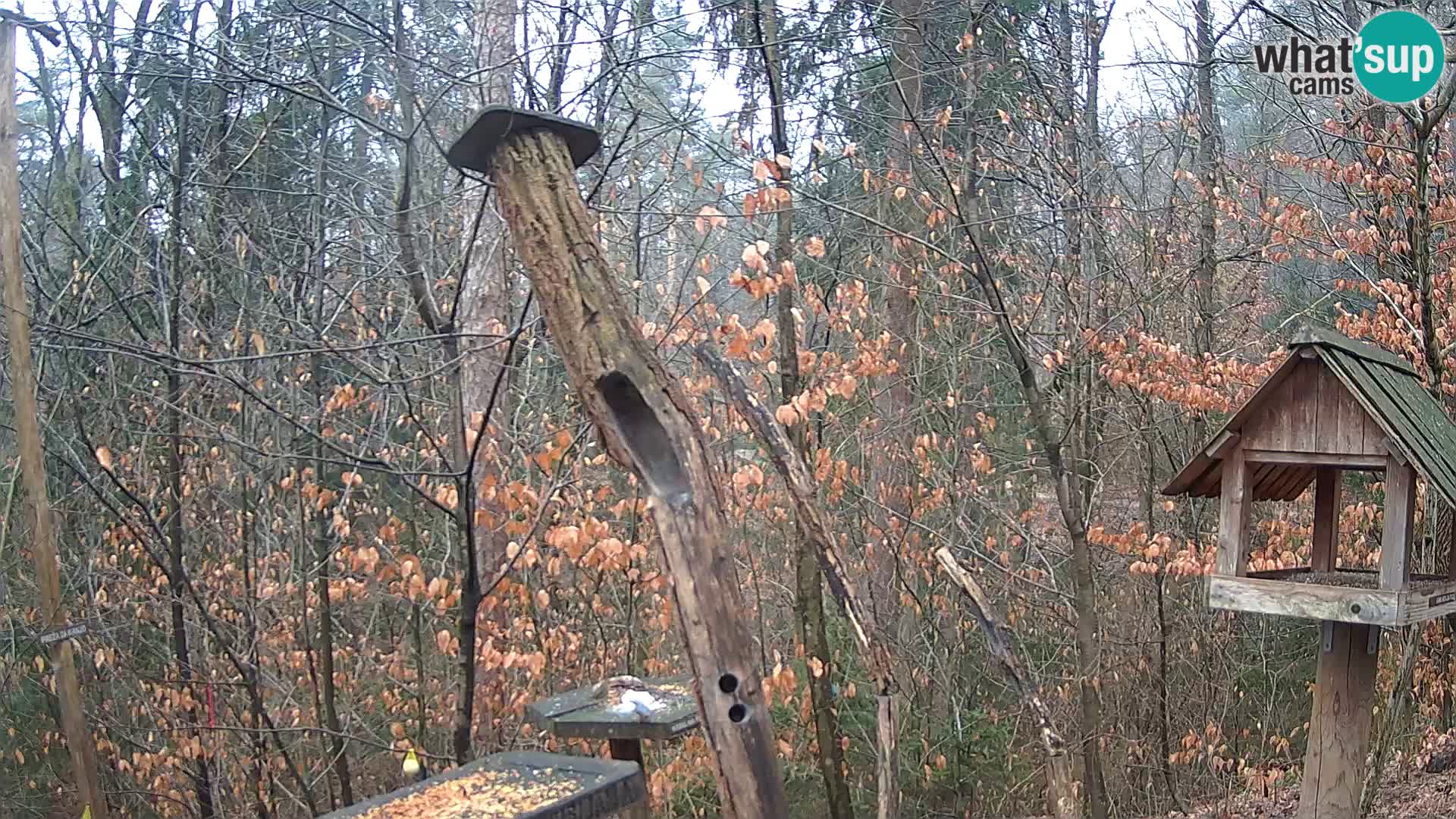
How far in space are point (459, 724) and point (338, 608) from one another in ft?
14.9

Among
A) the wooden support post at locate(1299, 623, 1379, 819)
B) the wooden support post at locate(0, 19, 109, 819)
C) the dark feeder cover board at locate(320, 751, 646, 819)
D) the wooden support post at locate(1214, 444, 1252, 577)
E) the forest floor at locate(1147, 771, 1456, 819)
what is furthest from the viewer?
the forest floor at locate(1147, 771, 1456, 819)

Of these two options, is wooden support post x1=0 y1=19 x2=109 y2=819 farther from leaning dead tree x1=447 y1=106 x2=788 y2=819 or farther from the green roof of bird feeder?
the green roof of bird feeder

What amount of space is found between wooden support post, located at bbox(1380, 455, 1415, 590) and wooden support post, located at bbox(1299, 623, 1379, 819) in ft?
1.72

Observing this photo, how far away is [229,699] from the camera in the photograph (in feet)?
23.1

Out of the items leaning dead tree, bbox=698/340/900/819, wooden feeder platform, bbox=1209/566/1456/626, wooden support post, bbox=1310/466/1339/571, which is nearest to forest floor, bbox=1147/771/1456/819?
wooden support post, bbox=1310/466/1339/571

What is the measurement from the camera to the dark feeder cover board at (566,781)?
3025mm

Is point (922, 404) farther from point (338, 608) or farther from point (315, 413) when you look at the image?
point (338, 608)

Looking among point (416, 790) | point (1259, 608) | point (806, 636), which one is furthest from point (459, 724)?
point (1259, 608)

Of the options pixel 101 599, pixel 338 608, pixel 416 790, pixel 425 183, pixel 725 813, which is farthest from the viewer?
pixel 338 608

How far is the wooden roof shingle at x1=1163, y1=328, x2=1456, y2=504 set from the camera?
357 centimetres

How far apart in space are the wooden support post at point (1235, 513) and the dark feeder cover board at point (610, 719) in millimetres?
2012

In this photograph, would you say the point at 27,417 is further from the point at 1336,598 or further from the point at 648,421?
the point at 1336,598

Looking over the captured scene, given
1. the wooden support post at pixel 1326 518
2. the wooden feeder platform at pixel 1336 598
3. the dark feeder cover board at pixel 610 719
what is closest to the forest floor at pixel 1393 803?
the wooden support post at pixel 1326 518

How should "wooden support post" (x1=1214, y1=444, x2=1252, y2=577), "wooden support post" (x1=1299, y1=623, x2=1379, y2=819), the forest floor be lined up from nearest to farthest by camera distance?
"wooden support post" (x1=1214, y1=444, x2=1252, y2=577)
"wooden support post" (x1=1299, y1=623, x2=1379, y2=819)
the forest floor
